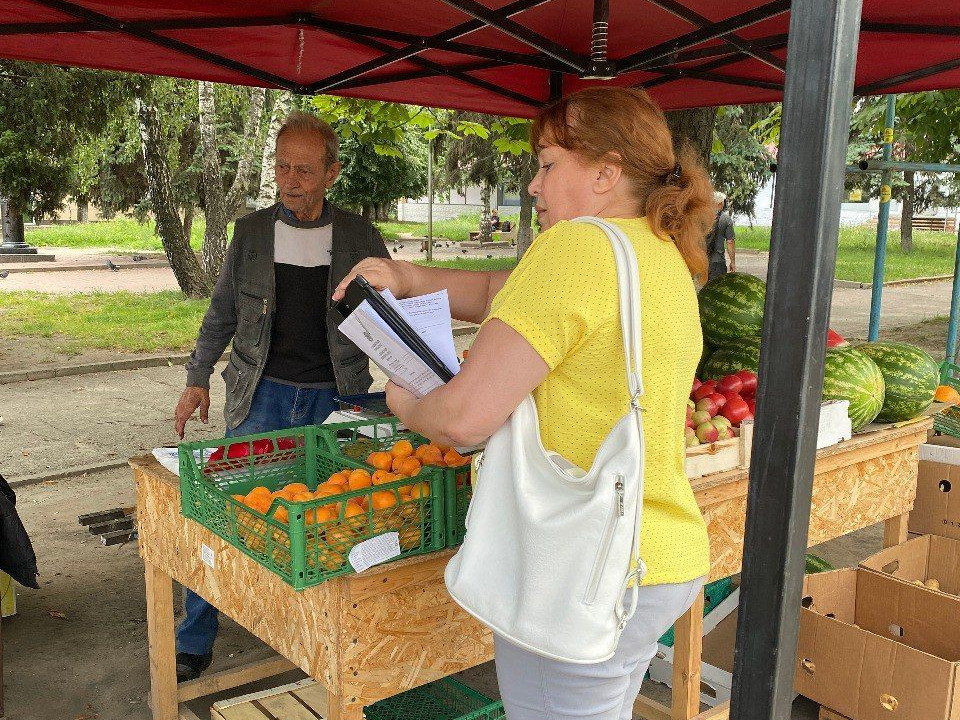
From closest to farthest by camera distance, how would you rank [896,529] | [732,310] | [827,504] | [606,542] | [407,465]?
[606,542]
[407,465]
[827,504]
[896,529]
[732,310]

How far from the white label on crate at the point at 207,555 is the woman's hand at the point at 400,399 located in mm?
1190

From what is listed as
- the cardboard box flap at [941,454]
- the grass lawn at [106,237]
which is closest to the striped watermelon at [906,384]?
the cardboard box flap at [941,454]

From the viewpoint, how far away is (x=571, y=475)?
1.75 m

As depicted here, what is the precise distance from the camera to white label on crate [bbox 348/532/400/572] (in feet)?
7.75

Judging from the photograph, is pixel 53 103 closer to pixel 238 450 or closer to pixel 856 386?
pixel 238 450

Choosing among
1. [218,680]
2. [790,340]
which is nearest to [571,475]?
[790,340]

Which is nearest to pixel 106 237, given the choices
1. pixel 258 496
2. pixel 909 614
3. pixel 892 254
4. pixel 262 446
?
pixel 892 254

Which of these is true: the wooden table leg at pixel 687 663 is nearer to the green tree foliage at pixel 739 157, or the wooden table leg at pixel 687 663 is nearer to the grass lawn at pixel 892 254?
the grass lawn at pixel 892 254

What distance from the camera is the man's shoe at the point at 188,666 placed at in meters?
3.72

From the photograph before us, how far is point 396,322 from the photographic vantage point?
1.99 metres

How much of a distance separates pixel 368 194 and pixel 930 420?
83.0 feet

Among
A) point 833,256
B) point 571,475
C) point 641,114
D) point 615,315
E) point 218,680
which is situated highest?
point 641,114

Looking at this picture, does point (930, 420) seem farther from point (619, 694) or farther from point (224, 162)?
point (224, 162)

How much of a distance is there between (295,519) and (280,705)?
1.28m
